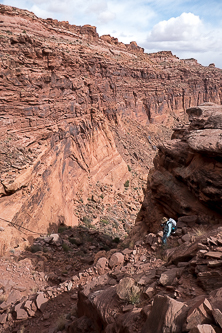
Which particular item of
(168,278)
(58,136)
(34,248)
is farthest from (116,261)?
(58,136)

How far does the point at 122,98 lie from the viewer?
38375 mm

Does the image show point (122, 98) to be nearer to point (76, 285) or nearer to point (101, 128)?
point (101, 128)

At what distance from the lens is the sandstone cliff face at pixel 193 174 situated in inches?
347

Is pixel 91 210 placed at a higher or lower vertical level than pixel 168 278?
lower

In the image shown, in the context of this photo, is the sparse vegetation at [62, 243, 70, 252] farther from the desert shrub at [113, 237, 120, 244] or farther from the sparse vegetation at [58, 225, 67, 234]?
the desert shrub at [113, 237, 120, 244]

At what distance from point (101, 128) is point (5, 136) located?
41.2ft

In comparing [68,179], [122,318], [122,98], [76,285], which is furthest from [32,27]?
[122,318]

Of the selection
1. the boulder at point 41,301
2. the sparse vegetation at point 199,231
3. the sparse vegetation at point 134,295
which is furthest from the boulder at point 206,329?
the boulder at point 41,301

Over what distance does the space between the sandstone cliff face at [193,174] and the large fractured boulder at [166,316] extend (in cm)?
571

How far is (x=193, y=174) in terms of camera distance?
377 inches

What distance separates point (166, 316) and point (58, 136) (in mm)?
15916

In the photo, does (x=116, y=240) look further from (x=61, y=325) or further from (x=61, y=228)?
(x=61, y=325)

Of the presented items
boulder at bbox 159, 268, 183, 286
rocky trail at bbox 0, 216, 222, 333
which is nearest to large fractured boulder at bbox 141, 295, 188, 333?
rocky trail at bbox 0, 216, 222, 333

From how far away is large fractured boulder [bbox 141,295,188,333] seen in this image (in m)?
3.61
